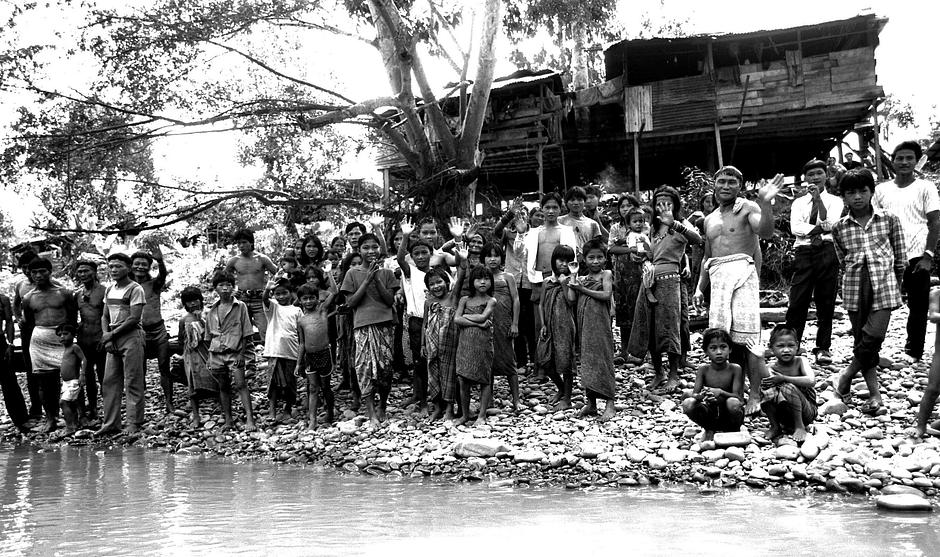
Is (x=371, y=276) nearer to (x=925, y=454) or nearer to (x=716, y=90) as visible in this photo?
(x=925, y=454)

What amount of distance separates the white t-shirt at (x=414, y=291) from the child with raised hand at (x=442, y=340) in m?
0.34

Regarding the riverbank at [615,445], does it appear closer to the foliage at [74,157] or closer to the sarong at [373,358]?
the sarong at [373,358]

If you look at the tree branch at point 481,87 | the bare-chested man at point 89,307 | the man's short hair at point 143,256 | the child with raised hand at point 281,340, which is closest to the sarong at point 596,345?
the child with raised hand at point 281,340

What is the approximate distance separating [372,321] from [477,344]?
111 centimetres

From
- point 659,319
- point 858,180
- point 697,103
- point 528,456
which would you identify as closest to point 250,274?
point 528,456

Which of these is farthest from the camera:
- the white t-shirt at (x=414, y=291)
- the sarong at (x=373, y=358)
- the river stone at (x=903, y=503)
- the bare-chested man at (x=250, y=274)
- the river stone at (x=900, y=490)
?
the bare-chested man at (x=250, y=274)

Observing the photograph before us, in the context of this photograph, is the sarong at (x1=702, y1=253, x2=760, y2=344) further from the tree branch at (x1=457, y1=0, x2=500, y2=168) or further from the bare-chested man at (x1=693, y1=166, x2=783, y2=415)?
the tree branch at (x1=457, y1=0, x2=500, y2=168)

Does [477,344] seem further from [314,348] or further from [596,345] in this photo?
[314,348]

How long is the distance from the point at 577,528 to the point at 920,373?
3.90m

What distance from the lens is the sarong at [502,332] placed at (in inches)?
261

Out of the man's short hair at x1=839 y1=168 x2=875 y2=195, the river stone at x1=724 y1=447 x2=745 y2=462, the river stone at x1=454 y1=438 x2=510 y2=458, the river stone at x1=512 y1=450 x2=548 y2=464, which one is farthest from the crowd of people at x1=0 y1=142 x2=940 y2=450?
the river stone at x1=512 y1=450 x2=548 y2=464

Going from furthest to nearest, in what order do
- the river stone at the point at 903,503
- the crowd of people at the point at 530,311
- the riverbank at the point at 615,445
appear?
the crowd of people at the point at 530,311
the riverbank at the point at 615,445
the river stone at the point at 903,503

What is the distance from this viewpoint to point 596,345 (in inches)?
235

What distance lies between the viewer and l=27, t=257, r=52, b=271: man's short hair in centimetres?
761
